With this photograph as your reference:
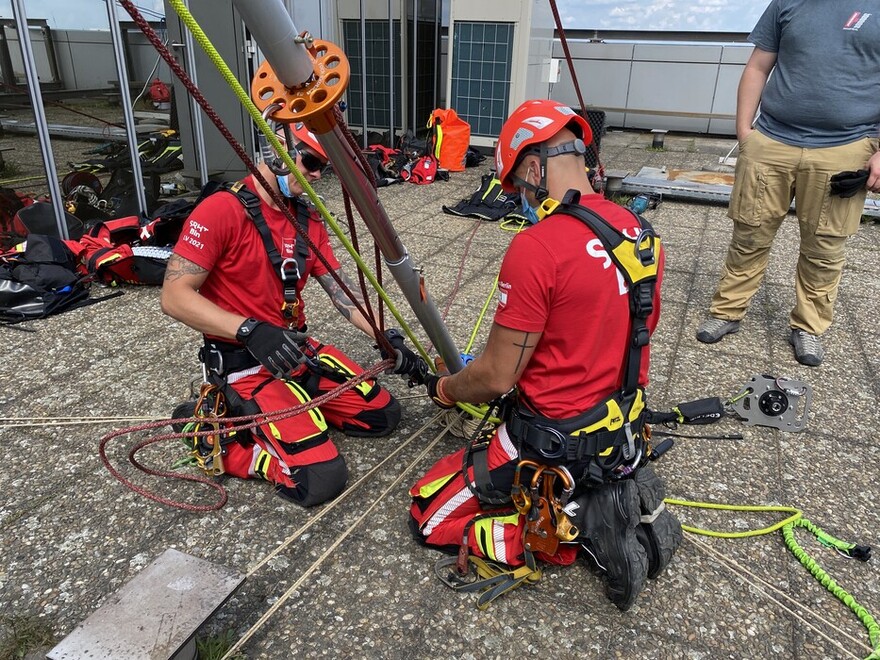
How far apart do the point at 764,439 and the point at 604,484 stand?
5.76 feet

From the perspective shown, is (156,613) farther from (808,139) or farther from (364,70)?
(364,70)

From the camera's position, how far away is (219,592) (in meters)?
1.99

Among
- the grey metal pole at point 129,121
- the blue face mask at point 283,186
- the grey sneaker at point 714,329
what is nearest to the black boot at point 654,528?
the blue face mask at point 283,186

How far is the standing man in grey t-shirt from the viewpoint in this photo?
412cm

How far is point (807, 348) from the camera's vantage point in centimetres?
467

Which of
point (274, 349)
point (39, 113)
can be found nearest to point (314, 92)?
point (274, 349)

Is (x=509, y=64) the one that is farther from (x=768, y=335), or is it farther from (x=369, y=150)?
(x=768, y=335)

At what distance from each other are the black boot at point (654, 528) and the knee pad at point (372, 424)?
61.3 inches

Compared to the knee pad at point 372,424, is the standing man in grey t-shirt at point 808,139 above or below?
above

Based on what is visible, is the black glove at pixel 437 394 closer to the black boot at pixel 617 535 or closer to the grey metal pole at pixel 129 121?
the black boot at pixel 617 535

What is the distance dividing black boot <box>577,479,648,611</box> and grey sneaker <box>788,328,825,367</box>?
2934 mm

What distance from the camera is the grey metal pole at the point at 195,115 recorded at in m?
7.28

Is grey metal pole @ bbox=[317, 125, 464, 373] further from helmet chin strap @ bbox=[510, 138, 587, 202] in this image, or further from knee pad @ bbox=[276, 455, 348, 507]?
knee pad @ bbox=[276, 455, 348, 507]

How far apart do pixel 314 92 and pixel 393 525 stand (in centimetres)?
204
